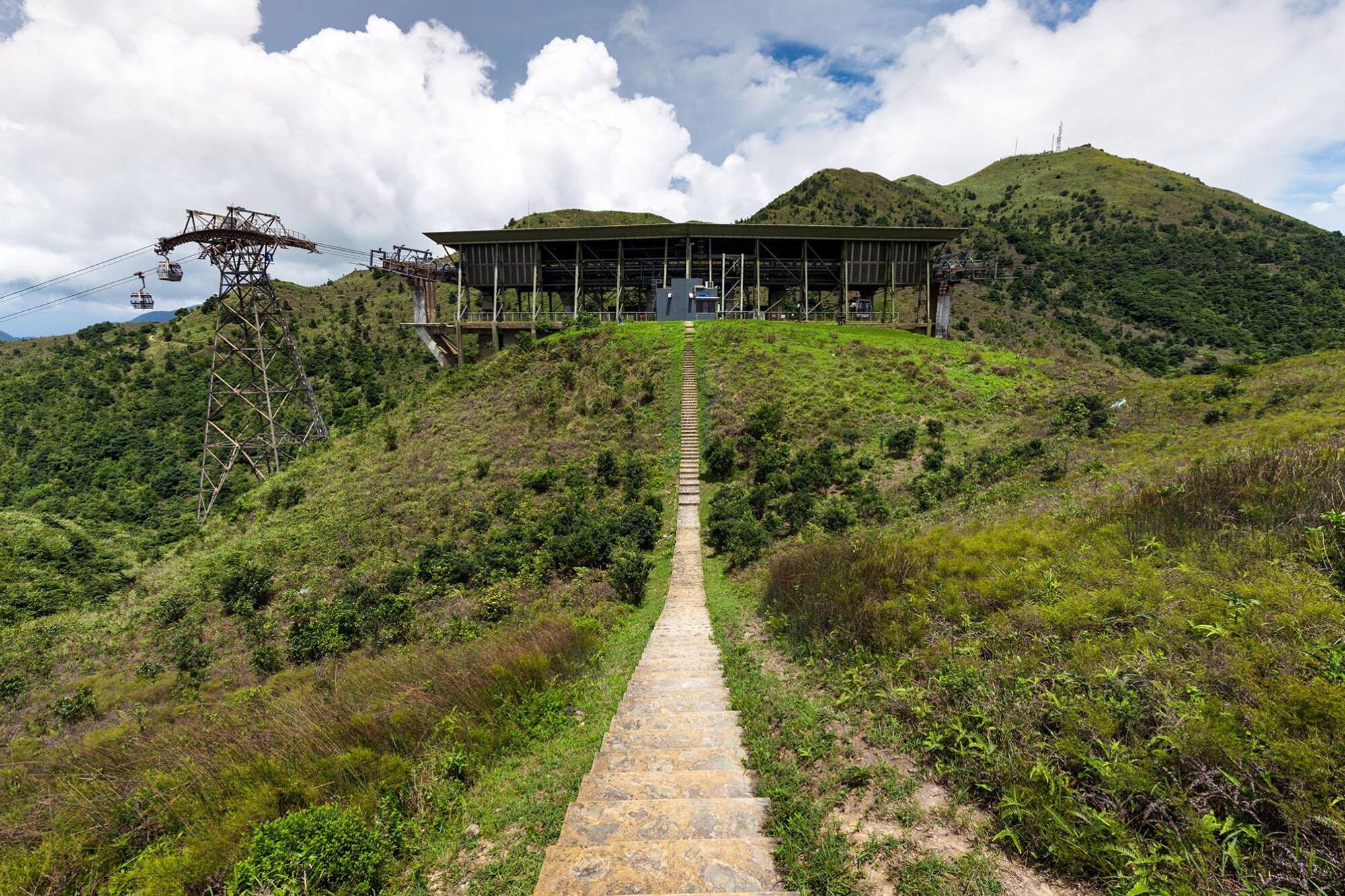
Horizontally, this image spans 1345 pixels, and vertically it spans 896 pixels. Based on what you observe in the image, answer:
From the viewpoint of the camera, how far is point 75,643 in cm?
1523

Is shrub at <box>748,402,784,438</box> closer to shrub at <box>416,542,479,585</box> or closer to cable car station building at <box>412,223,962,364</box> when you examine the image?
shrub at <box>416,542,479,585</box>

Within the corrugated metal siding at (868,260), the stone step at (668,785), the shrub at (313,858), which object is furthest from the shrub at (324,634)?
the corrugated metal siding at (868,260)

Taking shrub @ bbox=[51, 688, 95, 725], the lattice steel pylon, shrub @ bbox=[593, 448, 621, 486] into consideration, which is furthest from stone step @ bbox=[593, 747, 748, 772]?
the lattice steel pylon

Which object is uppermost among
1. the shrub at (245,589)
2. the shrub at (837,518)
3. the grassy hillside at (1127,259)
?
the grassy hillside at (1127,259)

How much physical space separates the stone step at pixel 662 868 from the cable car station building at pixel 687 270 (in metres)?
34.2

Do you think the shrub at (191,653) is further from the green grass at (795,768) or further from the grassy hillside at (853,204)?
the grassy hillside at (853,204)

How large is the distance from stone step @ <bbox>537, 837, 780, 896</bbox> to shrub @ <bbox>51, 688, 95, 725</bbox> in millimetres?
Result: 14500

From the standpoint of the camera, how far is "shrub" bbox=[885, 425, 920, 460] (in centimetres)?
1891

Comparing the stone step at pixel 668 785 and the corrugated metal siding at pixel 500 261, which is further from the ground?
the corrugated metal siding at pixel 500 261

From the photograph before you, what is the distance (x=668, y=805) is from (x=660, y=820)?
8.4 inches

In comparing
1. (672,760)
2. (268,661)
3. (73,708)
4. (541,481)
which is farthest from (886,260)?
(73,708)

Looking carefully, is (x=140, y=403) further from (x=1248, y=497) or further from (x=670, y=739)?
(x=1248, y=497)

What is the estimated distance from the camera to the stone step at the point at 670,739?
5.62 m

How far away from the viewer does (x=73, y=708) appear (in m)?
11.2
